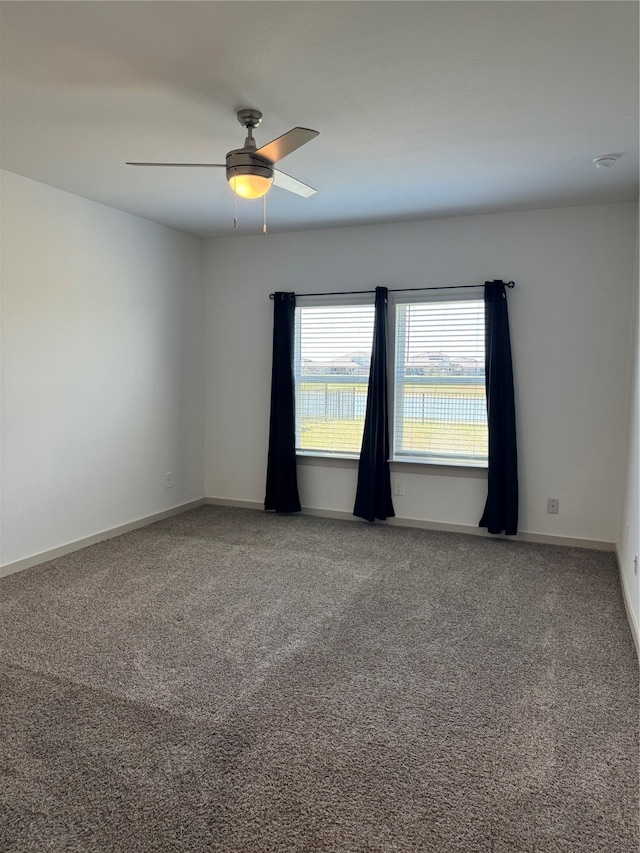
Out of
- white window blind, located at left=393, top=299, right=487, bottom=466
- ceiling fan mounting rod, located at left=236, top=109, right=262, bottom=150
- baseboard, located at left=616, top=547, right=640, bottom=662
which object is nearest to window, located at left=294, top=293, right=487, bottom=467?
white window blind, located at left=393, top=299, right=487, bottom=466

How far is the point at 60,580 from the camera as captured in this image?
3668mm

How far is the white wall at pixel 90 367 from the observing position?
3.78m

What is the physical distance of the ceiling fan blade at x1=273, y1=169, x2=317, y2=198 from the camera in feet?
9.49

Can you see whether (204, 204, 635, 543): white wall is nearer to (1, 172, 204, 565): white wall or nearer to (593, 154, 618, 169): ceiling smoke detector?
(593, 154, 618, 169): ceiling smoke detector

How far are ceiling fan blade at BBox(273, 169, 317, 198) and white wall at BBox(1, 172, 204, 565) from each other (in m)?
1.89

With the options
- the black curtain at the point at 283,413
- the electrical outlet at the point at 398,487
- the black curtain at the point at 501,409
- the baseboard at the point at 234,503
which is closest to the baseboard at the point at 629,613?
the black curtain at the point at 501,409

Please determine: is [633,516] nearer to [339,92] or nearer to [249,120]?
[339,92]

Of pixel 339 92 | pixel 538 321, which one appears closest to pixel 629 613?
pixel 538 321

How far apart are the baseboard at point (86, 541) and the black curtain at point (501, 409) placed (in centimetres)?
292

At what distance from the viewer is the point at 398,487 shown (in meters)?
5.00

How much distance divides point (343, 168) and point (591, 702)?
3155 mm

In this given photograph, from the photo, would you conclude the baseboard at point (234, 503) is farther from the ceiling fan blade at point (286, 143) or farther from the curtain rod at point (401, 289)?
the ceiling fan blade at point (286, 143)

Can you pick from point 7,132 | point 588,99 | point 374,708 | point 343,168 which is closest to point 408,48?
point 588,99

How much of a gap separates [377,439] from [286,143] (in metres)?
2.90
